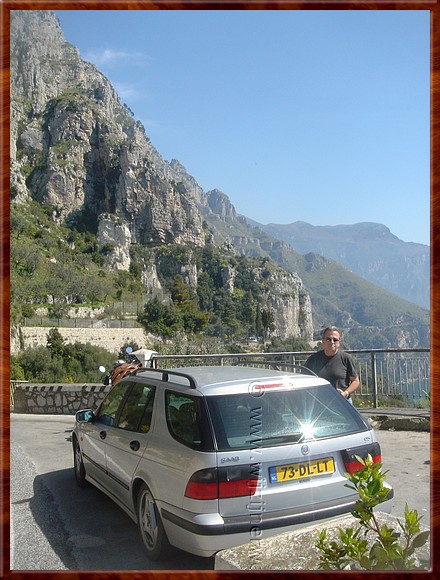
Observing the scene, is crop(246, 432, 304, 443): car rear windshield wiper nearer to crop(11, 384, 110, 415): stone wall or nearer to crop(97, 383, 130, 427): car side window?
crop(97, 383, 130, 427): car side window

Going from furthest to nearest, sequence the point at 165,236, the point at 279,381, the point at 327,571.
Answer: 1. the point at 165,236
2. the point at 279,381
3. the point at 327,571

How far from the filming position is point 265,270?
152 feet

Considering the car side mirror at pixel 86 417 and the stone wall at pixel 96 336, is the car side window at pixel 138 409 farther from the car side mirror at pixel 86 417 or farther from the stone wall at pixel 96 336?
the stone wall at pixel 96 336

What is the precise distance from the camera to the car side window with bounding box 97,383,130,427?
13.0 feet

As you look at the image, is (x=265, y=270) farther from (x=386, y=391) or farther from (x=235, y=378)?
(x=235, y=378)

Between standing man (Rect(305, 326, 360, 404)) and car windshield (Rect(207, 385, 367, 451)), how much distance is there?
1.51m

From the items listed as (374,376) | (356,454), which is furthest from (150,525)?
(374,376)

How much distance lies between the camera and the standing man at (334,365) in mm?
4508

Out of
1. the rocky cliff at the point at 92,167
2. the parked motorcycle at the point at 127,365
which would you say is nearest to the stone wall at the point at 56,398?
the parked motorcycle at the point at 127,365

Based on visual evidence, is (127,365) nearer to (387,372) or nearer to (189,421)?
Result: (387,372)

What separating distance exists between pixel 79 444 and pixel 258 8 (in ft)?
12.9

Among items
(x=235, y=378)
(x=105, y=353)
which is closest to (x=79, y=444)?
(x=235, y=378)

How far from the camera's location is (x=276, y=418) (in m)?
2.69

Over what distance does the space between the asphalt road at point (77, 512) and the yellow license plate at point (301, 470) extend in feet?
1.69
